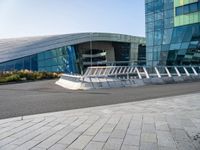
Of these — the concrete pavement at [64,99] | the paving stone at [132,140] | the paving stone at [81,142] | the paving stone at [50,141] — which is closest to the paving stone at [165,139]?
the paving stone at [132,140]

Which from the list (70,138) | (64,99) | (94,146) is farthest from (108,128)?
(64,99)

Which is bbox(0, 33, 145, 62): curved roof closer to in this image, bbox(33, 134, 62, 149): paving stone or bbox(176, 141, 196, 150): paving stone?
bbox(33, 134, 62, 149): paving stone

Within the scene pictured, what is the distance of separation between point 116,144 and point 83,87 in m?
11.5

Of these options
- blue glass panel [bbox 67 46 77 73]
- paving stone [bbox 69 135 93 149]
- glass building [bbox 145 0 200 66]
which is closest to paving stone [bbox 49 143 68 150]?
paving stone [bbox 69 135 93 149]

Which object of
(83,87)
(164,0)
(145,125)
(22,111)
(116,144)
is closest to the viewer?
(116,144)

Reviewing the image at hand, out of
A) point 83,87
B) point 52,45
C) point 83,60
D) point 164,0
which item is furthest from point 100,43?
point 83,87

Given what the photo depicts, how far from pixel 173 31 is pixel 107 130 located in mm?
35485

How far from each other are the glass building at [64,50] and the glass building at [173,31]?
Answer: 13.2 meters

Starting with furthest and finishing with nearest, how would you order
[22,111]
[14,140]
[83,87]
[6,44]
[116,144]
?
[6,44] → [83,87] → [22,111] → [14,140] → [116,144]

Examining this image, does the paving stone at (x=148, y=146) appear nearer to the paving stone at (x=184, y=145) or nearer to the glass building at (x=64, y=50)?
the paving stone at (x=184, y=145)

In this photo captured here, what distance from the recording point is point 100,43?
2653 inches

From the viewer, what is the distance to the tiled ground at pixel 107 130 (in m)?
4.46

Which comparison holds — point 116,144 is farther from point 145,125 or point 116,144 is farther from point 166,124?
point 166,124

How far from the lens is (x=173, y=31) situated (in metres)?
38.0
